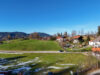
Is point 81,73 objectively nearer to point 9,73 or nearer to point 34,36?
point 9,73

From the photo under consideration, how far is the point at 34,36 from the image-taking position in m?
77.5

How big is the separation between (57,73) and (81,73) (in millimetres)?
2760

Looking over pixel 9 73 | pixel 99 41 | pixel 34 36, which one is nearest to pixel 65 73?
pixel 9 73

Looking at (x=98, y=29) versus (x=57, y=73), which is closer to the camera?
(x=57, y=73)

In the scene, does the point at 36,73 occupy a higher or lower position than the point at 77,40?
lower

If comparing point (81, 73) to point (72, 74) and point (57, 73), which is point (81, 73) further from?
point (57, 73)

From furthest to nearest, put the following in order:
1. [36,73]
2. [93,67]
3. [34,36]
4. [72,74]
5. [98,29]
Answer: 1. [34,36]
2. [98,29]
3. [93,67]
4. [36,73]
5. [72,74]

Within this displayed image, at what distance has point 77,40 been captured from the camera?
4588 cm

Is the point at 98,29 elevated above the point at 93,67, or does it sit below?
above

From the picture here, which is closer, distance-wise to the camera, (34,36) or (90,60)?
(90,60)

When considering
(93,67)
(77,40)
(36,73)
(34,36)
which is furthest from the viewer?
(34,36)

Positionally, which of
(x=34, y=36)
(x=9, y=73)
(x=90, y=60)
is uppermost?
(x=34, y=36)

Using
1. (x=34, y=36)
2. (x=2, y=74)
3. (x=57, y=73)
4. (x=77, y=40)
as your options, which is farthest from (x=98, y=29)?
(x=2, y=74)

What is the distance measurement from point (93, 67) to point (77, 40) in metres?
37.0
